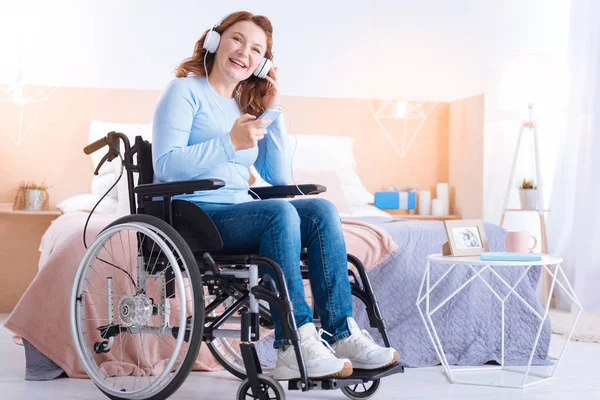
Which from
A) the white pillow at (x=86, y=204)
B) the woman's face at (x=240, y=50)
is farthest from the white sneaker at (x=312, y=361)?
the white pillow at (x=86, y=204)

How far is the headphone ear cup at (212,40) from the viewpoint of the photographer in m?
2.25

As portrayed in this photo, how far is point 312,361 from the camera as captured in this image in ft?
6.16

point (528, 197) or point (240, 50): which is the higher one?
point (240, 50)

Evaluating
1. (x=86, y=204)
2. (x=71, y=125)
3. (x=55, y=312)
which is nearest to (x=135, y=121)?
(x=71, y=125)

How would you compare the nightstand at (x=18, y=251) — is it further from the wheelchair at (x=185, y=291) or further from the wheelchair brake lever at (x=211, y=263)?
the wheelchair brake lever at (x=211, y=263)

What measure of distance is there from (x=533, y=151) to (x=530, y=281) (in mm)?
1973

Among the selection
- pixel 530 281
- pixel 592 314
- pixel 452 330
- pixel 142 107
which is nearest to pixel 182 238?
pixel 452 330

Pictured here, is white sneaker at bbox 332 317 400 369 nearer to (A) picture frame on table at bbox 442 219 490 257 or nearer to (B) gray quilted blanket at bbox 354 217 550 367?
(A) picture frame on table at bbox 442 219 490 257

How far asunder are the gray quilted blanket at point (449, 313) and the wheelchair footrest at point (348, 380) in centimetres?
86

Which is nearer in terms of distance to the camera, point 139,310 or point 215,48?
point 139,310

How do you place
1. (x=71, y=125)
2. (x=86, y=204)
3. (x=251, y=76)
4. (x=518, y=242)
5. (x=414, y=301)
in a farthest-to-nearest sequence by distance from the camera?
(x=71, y=125), (x=86, y=204), (x=414, y=301), (x=518, y=242), (x=251, y=76)

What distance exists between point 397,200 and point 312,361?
2.96 m

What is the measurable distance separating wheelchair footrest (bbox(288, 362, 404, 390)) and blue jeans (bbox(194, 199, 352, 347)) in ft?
0.33

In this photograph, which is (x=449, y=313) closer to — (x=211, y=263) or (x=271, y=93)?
(x=271, y=93)
